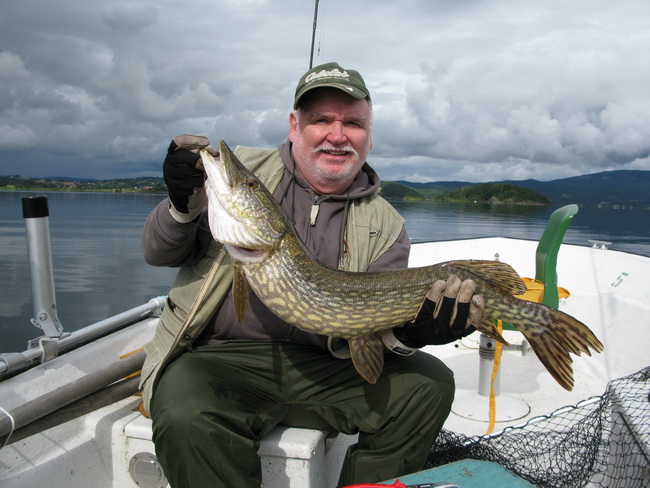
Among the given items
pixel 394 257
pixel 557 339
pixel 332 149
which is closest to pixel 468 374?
pixel 394 257

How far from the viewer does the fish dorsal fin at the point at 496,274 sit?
2.36m

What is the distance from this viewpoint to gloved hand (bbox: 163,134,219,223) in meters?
2.15

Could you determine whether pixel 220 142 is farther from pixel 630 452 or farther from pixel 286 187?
pixel 630 452

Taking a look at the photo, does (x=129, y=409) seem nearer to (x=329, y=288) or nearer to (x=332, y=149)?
(x=329, y=288)

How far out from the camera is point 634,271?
213 inches

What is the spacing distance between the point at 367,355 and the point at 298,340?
1.50 ft

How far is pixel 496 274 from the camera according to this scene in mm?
2387

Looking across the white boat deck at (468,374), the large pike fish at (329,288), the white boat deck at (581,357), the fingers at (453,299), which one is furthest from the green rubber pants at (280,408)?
the white boat deck at (581,357)

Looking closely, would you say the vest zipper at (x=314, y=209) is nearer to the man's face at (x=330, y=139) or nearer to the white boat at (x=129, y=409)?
the man's face at (x=330, y=139)

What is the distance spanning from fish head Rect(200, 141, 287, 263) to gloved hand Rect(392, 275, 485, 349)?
0.78 metres

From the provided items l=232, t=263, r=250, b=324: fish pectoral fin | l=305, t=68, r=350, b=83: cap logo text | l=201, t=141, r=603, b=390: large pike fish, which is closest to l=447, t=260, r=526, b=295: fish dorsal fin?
l=201, t=141, r=603, b=390: large pike fish

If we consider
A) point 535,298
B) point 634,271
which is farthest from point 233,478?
point 634,271

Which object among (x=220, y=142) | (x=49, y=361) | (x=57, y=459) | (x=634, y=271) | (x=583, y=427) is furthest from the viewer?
(x=634, y=271)

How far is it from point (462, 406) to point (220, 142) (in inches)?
111
